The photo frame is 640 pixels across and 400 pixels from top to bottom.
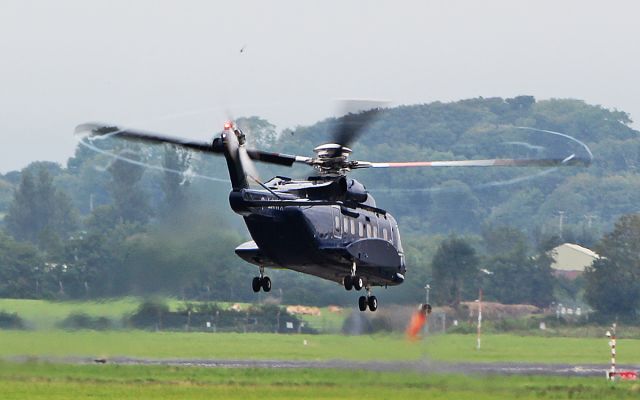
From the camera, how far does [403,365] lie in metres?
47.4

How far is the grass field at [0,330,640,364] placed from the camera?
4788 centimetres

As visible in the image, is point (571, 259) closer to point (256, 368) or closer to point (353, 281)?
point (256, 368)

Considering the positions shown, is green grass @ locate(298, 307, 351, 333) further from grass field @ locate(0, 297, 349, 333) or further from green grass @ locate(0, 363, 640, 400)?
grass field @ locate(0, 297, 349, 333)

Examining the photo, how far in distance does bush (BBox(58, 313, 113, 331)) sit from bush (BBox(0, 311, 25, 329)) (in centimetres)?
129

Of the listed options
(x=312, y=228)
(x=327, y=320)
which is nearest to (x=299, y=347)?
(x=327, y=320)

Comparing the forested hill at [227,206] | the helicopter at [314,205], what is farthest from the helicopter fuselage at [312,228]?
the forested hill at [227,206]

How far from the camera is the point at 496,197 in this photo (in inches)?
4240

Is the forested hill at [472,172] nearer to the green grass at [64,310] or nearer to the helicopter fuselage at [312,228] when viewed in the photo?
the green grass at [64,310]

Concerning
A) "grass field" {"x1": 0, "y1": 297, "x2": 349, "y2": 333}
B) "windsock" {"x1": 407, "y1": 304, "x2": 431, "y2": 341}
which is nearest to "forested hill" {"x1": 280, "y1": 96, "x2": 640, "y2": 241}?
"windsock" {"x1": 407, "y1": 304, "x2": 431, "y2": 341}

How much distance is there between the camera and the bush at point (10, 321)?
48.8m

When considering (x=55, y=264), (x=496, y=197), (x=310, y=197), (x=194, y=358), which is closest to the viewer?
(x=310, y=197)

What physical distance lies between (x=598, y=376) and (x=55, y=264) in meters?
19.4

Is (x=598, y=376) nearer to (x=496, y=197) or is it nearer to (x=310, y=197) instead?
(x=310, y=197)

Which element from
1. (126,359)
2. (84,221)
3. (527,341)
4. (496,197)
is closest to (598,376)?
(527,341)
